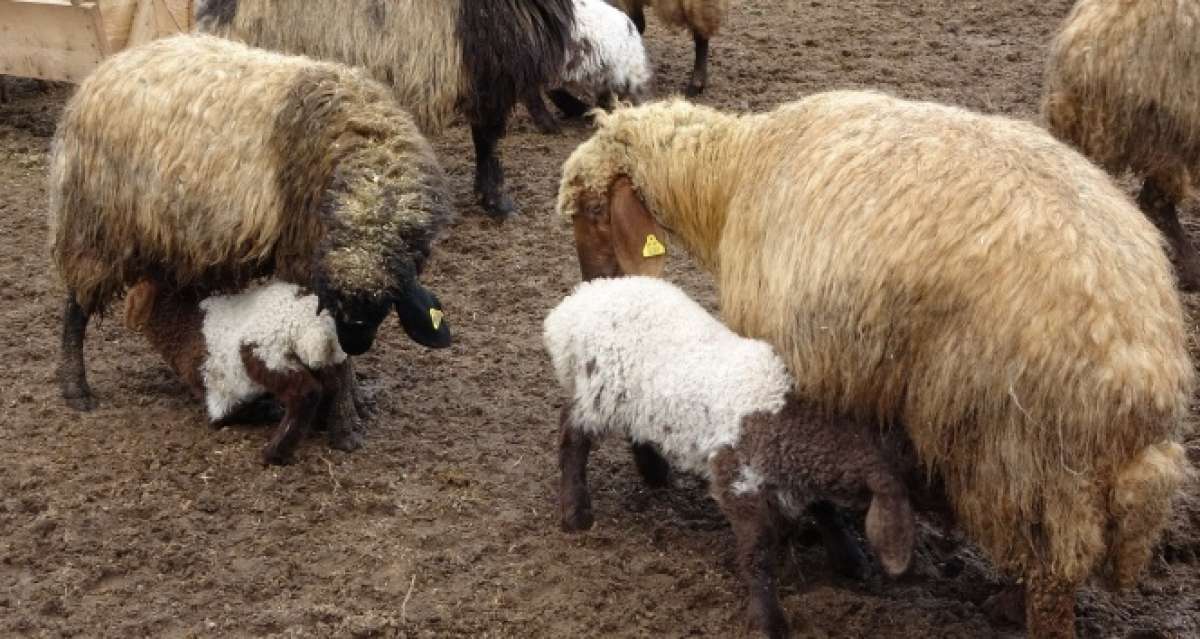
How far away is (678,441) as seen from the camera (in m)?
4.33

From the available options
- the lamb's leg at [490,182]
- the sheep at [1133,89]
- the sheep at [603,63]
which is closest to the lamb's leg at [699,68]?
the sheep at [603,63]

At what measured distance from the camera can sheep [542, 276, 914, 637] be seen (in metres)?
3.98

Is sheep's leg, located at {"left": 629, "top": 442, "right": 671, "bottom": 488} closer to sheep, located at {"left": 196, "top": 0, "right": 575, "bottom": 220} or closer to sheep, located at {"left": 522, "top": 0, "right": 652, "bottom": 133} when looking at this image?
sheep, located at {"left": 196, "top": 0, "right": 575, "bottom": 220}

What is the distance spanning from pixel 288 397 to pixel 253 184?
79cm

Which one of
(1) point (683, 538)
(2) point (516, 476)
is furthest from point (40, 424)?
(1) point (683, 538)

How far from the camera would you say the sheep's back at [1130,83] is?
5.93 m

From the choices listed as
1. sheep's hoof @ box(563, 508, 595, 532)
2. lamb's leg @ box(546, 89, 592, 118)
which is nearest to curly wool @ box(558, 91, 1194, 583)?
sheep's hoof @ box(563, 508, 595, 532)

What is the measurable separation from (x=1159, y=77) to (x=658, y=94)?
411 centimetres

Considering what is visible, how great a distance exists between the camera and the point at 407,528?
485 cm

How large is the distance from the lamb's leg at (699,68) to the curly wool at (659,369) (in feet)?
15.9

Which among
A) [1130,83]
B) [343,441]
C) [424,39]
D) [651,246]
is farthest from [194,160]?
[1130,83]

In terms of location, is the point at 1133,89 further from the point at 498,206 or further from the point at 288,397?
the point at 288,397

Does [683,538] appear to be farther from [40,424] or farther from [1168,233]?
[1168,233]

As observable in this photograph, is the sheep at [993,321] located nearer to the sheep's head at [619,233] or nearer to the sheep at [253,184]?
the sheep's head at [619,233]
